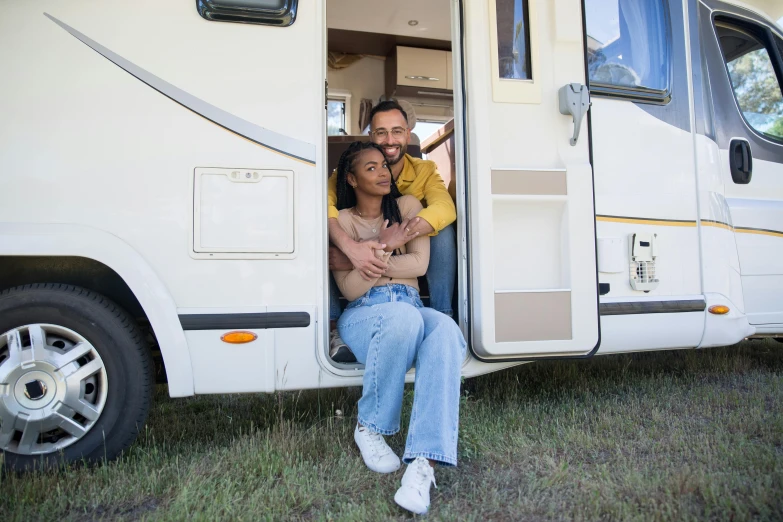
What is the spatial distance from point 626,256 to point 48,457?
243 cm

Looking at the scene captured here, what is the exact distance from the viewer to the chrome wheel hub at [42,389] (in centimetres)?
204

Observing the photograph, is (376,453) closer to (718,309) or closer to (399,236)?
(399,236)

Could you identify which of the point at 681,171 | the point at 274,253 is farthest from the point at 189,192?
the point at 681,171

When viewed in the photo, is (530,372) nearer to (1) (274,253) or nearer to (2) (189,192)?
(1) (274,253)

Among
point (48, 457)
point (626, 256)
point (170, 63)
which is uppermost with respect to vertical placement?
point (170, 63)

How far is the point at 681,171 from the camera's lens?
2.72 m

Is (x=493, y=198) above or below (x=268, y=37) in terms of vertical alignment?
below

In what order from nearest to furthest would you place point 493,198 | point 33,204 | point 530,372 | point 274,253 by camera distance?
point 33,204 → point 274,253 → point 493,198 → point 530,372

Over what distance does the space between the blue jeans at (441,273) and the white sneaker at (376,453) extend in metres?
0.61

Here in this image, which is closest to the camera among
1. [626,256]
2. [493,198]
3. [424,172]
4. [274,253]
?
[274,253]

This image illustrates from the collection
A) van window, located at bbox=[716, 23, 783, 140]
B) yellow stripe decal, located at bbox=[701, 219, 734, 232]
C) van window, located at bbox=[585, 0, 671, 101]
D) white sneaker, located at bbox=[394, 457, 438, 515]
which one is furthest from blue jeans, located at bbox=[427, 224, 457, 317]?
van window, located at bbox=[716, 23, 783, 140]

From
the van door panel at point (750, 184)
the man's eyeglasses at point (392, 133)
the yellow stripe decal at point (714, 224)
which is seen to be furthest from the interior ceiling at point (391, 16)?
the yellow stripe decal at point (714, 224)

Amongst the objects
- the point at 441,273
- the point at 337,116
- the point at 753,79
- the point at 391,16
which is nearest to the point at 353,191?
the point at 441,273

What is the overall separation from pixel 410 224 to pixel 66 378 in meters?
1.39
